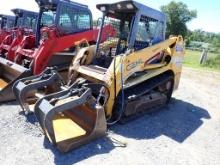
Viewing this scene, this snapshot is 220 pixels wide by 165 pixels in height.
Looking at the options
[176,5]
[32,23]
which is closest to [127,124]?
[32,23]

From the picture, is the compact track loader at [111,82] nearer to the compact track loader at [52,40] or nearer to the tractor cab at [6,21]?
the compact track loader at [52,40]

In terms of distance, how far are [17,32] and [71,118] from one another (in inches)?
196

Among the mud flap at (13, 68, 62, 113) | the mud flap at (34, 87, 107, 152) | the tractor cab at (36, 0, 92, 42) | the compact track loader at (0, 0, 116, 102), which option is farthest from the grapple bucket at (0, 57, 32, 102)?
the mud flap at (34, 87, 107, 152)

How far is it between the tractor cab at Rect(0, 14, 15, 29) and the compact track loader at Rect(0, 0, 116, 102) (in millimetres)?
5126

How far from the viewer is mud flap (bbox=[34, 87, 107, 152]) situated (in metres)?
4.04

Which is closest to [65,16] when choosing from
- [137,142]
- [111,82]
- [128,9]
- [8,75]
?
[8,75]

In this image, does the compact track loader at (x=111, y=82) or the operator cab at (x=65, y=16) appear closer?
the compact track loader at (x=111, y=82)

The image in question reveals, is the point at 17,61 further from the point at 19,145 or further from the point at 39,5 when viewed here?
the point at 19,145

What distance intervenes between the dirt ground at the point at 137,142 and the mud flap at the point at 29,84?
13.2 inches

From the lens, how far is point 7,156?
3.92 meters

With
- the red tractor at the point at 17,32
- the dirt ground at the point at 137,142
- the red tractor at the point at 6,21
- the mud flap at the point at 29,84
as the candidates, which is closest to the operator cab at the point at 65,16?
the red tractor at the point at 17,32

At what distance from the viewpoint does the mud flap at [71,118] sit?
159 inches

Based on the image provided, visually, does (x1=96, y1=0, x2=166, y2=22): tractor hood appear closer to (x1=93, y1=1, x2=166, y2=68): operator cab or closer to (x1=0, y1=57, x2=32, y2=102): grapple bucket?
(x1=93, y1=1, x2=166, y2=68): operator cab

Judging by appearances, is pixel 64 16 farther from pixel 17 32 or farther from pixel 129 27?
pixel 129 27
